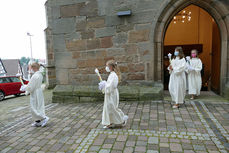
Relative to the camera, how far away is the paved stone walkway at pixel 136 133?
2604 mm

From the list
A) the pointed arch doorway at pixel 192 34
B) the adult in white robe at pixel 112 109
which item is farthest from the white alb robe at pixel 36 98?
the pointed arch doorway at pixel 192 34

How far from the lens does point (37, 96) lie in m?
3.78

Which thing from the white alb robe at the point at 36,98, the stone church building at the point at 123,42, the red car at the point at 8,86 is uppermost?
the stone church building at the point at 123,42

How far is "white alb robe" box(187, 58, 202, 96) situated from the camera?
5199 mm

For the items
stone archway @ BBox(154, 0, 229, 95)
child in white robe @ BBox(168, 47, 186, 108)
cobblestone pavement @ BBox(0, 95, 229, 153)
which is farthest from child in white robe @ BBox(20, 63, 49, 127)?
stone archway @ BBox(154, 0, 229, 95)

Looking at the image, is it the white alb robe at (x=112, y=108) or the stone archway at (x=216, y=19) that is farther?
the stone archway at (x=216, y=19)

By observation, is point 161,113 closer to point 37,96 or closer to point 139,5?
point 37,96

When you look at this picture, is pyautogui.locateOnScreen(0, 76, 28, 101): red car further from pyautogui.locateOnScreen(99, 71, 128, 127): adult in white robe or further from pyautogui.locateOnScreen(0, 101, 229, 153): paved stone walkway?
pyautogui.locateOnScreen(99, 71, 128, 127): adult in white robe

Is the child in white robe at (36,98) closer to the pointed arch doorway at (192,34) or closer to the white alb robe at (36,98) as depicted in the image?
the white alb robe at (36,98)

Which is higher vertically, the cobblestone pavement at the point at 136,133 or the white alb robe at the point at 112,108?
the white alb robe at the point at 112,108

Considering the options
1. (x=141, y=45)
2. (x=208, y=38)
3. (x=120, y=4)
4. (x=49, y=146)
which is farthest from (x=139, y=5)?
(x=208, y=38)

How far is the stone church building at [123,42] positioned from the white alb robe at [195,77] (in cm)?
66

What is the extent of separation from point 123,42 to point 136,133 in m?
3.25

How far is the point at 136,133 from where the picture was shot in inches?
120
